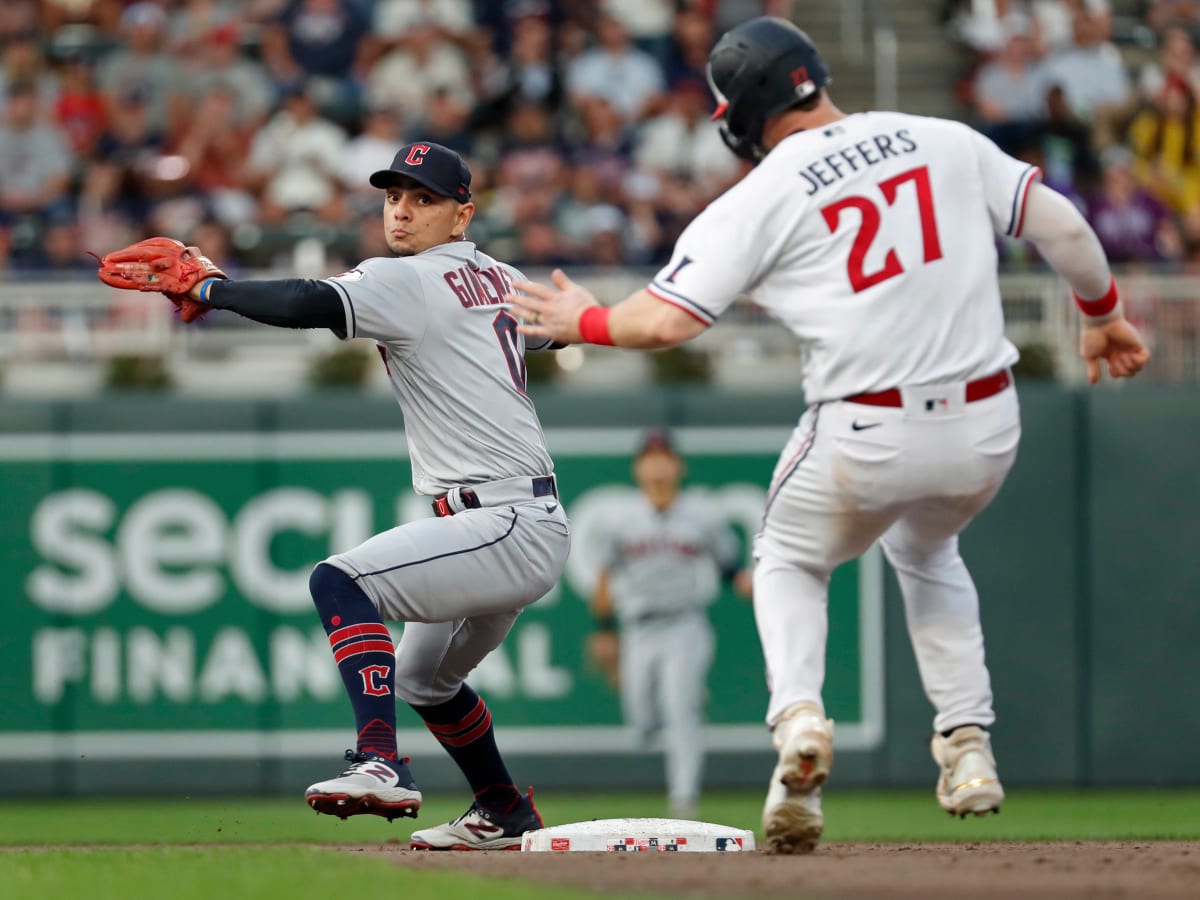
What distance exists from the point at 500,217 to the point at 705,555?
305 cm

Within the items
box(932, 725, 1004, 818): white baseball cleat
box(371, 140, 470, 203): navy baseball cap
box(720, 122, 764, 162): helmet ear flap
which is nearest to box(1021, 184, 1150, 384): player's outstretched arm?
box(720, 122, 764, 162): helmet ear flap

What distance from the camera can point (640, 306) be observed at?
4.98 meters

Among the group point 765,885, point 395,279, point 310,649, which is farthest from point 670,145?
point 765,885

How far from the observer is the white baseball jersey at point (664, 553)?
10492mm

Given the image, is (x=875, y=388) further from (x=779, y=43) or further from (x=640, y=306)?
(x=779, y=43)

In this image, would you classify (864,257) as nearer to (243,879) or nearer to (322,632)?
Answer: (243,879)

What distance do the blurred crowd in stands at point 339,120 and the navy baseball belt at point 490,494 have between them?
5918 millimetres

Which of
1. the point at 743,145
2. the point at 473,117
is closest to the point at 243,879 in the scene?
the point at 743,145

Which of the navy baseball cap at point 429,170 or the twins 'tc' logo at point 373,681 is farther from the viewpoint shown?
the navy baseball cap at point 429,170

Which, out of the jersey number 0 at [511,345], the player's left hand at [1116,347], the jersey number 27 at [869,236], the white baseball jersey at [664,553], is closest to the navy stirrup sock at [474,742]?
the jersey number 0 at [511,345]

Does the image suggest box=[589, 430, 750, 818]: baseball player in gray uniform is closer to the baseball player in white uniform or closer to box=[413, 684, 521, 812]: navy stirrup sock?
box=[413, 684, 521, 812]: navy stirrup sock

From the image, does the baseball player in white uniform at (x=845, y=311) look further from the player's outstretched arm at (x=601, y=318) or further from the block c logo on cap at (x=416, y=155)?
the block c logo on cap at (x=416, y=155)

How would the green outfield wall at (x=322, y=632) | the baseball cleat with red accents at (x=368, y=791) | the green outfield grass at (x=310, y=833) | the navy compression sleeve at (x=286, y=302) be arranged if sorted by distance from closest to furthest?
the green outfield grass at (x=310, y=833), the baseball cleat with red accents at (x=368, y=791), the navy compression sleeve at (x=286, y=302), the green outfield wall at (x=322, y=632)

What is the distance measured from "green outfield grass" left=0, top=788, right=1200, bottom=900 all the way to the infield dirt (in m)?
0.25
